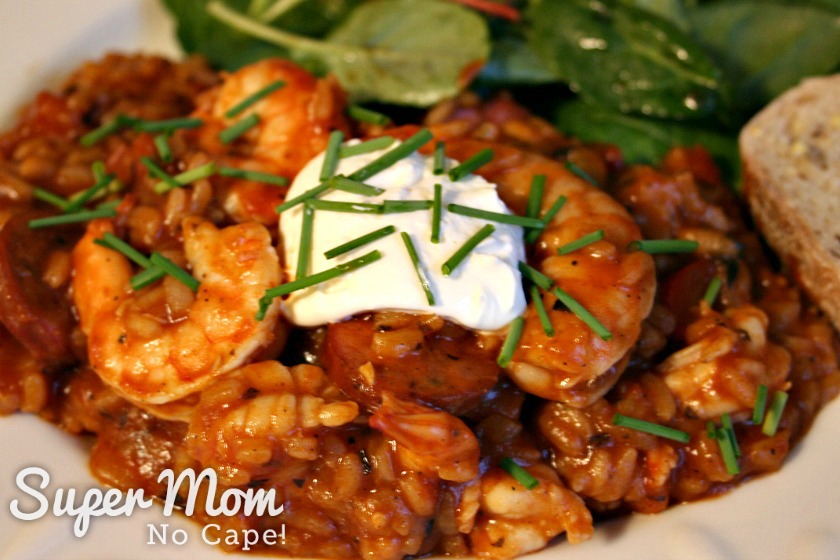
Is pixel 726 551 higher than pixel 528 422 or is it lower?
lower

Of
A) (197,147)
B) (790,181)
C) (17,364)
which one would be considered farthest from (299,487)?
(790,181)

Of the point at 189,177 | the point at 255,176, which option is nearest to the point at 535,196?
the point at 255,176

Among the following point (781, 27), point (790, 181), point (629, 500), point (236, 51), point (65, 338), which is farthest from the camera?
point (236, 51)

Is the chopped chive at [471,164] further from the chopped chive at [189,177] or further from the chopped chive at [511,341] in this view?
the chopped chive at [189,177]

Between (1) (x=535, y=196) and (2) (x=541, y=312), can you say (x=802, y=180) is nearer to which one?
(1) (x=535, y=196)

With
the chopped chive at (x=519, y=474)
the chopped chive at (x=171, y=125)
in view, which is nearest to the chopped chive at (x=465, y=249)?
the chopped chive at (x=519, y=474)

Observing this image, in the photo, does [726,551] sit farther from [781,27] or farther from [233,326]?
[781,27]

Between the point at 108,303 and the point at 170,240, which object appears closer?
the point at 108,303
